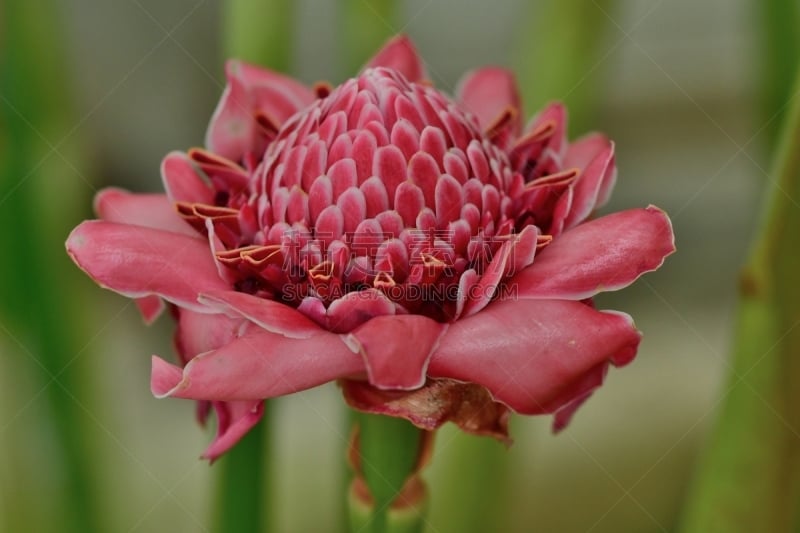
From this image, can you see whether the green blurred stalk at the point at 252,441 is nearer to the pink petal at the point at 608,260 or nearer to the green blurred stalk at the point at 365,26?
the green blurred stalk at the point at 365,26

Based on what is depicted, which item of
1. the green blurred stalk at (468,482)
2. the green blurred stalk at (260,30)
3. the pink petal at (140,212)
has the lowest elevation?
the green blurred stalk at (468,482)

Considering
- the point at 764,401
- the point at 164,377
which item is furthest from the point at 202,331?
the point at 764,401

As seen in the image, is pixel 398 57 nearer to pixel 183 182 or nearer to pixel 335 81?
pixel 183 182

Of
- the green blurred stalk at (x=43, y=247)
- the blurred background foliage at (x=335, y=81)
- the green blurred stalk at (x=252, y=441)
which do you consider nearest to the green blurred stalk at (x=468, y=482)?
the blurred background foliage at (x=335, y=81)

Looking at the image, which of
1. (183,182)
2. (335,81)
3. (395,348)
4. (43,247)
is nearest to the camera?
(395,348)

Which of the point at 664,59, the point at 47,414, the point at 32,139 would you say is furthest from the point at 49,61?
the point at 664,59
